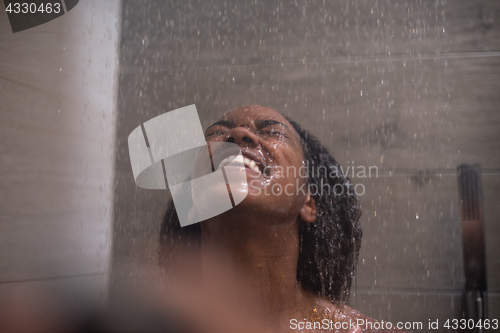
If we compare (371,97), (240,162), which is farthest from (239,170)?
(371,97)

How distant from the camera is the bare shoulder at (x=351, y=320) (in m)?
1.16

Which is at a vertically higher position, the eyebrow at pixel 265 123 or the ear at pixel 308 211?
the eyebrow at pixel 265 123

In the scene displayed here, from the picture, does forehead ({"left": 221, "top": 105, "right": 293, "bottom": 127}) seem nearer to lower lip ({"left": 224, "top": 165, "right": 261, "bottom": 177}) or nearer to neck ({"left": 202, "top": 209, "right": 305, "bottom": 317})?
lower lip ({"left": 224, "top": 165, "right": 261, "bottom": 177})

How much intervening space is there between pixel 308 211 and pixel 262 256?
0.23 m

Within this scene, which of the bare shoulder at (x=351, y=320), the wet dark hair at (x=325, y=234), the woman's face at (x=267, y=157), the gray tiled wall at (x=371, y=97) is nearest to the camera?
the woman's face at (x=267, y=157)

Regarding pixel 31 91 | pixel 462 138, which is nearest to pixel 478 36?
pixel 462 138

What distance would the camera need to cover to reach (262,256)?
1.12 metres

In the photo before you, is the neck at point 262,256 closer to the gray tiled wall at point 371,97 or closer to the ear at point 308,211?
the ear at point 308,211

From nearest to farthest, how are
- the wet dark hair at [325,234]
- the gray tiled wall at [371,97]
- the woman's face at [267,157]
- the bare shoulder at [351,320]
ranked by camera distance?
the woman's face at [267,157] < the bare shoulder at [351,320] < the wet dark hair at [325,234] < the gray tiled wall at [371,97]

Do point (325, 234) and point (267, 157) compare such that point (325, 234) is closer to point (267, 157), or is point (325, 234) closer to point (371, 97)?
point (267, 157)

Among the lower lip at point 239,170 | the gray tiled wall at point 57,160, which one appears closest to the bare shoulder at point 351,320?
the lower lip at point 239,170

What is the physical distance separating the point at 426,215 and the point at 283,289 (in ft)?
2.49

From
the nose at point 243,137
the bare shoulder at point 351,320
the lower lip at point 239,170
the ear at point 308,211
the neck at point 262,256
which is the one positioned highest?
the nose at point 243,137

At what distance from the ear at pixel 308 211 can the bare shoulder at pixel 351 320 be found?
0.28m
